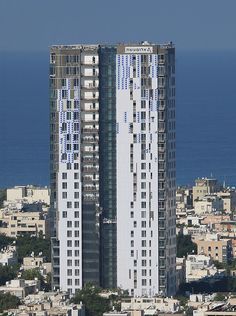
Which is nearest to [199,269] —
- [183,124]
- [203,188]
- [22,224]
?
[22,224]

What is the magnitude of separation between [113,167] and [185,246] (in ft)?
22.5

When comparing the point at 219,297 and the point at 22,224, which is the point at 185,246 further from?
the point at 219,297

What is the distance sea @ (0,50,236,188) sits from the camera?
93375 mm

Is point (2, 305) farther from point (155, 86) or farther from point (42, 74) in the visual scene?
point (42, 74)

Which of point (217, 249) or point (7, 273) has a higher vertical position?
point (217, 249)

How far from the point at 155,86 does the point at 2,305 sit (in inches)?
222

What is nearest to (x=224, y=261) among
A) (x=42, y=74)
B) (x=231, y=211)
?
(x=231, y=211)

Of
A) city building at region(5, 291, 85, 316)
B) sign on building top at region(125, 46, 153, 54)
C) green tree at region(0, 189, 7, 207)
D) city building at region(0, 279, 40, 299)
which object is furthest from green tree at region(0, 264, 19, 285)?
green tree at region(0, 189, 7, 207)

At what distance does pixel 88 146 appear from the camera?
209ft

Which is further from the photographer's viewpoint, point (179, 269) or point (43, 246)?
point (43, 246)

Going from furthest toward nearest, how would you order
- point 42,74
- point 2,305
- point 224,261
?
point 42,74 < point 224,261 < point 2,305

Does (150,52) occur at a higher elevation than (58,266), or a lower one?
higher

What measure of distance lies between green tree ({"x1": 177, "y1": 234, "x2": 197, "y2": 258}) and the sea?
15228 millimetres

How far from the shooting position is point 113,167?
6369 centimetres
